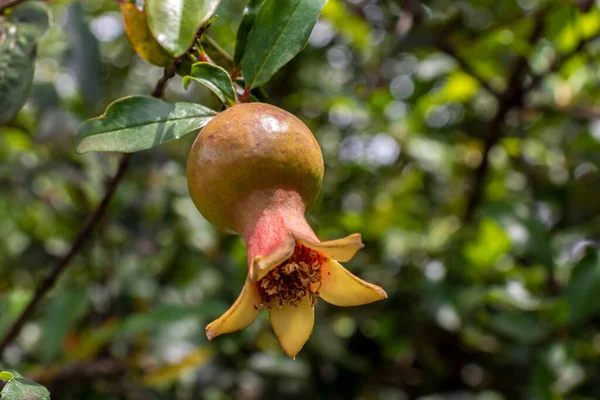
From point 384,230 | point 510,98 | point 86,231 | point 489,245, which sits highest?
point 86,231

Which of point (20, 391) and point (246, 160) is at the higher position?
point (246, 160)

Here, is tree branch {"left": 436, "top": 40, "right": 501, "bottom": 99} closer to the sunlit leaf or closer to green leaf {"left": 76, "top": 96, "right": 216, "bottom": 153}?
the sunlit leaf

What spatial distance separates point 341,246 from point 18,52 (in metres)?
0.49

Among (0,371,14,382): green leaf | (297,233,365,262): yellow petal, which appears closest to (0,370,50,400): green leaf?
(0,371,14,382): green leaf

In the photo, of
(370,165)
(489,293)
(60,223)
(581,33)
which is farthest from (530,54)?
(60,223)

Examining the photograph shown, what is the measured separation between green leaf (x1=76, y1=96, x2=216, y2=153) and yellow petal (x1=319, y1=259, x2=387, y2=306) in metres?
0.21

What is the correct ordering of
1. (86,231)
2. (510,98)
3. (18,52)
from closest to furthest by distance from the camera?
1. (18,52)
2. (86,231)
3. (510,98)

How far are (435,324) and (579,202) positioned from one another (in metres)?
0.46

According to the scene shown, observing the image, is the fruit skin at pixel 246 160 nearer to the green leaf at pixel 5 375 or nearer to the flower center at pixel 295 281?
the flower center at pixel 295 281

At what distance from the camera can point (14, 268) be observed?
1.60m

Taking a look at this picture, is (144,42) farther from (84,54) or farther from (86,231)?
(84,54)

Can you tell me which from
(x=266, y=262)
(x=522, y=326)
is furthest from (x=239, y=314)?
(x=522, y=326)

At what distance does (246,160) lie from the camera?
1.93 feet

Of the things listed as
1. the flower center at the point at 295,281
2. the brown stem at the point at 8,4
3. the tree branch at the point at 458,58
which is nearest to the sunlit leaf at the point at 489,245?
the tree branch at the point at 458,58
